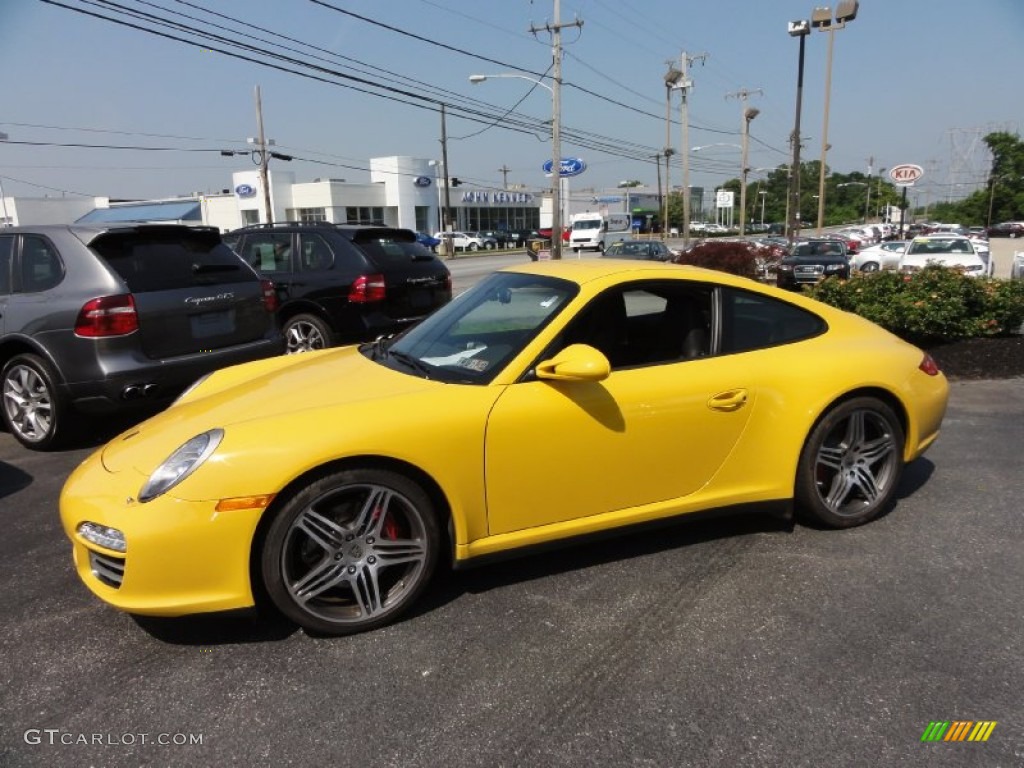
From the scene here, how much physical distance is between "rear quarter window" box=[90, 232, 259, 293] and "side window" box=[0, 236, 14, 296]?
816 mm

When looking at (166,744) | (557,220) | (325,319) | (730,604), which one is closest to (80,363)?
(325,319)

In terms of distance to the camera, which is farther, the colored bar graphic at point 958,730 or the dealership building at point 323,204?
the dealership building at point 323,204

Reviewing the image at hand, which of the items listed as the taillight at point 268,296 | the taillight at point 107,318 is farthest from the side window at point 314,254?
the taillight at point 107,318

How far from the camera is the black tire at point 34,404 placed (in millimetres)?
5105

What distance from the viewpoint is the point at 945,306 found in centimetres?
794

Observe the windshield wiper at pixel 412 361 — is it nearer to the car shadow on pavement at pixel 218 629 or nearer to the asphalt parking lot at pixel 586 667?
the asphalt parking lot at pixel 586 667

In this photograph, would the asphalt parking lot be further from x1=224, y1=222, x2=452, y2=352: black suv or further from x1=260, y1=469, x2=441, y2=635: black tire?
x1=224, y1=222, x2=452, y2=352: black suv

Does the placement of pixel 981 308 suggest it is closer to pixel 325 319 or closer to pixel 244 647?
pixel 325 319

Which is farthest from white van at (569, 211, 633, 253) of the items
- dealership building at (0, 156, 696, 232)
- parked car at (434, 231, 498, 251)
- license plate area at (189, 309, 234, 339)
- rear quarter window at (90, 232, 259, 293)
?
license plate area at (189, 309, 234, 339)

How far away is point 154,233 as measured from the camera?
217 inches

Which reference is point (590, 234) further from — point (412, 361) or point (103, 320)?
point (412, 361)

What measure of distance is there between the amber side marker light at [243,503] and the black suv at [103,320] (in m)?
2.96

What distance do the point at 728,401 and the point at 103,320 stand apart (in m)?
4.17

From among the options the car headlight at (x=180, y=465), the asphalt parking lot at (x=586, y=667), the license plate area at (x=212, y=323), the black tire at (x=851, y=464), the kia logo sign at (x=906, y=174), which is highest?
the kia logo sign at (x=906, y=174)
